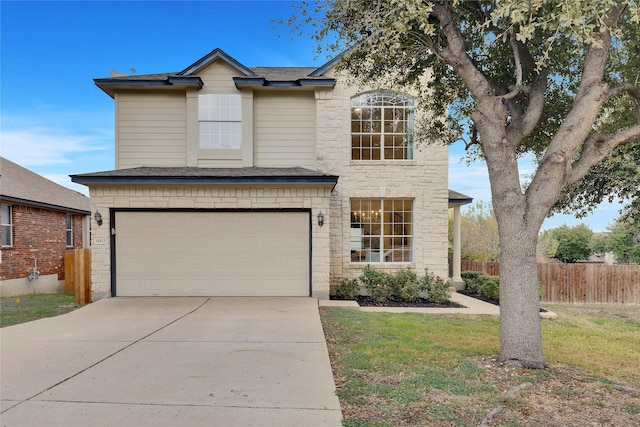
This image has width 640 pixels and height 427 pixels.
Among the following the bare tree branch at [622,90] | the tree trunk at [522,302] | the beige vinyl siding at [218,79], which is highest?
the beige vinyl siding at [218,79]

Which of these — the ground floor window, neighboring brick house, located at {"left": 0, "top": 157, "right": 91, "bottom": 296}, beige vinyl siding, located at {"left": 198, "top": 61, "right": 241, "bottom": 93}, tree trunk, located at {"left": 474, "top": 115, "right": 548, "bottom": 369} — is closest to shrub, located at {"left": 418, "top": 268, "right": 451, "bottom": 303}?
the ground floor window

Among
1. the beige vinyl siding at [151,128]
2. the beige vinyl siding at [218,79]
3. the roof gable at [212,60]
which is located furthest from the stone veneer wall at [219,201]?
the roof gable at [212,60]

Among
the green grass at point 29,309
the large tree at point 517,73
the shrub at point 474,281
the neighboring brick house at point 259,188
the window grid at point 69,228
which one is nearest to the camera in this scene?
the large tree at point 517,73

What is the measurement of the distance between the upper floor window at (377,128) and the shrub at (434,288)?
378 centimetres

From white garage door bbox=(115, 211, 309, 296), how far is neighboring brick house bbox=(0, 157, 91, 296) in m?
6.34

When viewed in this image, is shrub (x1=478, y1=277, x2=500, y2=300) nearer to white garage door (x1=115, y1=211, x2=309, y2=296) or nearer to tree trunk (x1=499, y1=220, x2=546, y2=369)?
white garage door (x1=115, y1=211, x2=309, y2=296)

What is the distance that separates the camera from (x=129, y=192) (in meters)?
9.88

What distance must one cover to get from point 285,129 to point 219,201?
10.2 ft

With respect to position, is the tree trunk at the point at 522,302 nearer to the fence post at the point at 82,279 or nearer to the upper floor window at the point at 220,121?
the upper floor window at the point at 220,121

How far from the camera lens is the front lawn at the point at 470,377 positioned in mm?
3545

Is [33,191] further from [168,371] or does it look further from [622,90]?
[622,90]

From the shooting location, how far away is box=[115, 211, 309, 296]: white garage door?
9906 mm

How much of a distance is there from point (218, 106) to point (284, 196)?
3656mm

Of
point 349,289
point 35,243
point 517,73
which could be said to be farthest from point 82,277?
point 517,73
